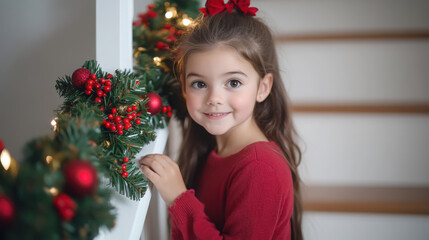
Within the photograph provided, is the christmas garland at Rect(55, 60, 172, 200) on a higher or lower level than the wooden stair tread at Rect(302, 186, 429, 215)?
higher

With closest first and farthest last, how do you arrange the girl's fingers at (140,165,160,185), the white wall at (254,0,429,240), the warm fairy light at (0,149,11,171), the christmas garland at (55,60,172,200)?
the warm fairy light at (0,149,11,171)
the christmas garland at (55,60,172,200)
the girl's fingers at (140,165,160,185)
the white wall at (254,0,429,240)

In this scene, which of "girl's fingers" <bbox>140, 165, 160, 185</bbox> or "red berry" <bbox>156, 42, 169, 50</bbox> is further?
"red berry" <bbox>156, 42, 169, 50</bbox>

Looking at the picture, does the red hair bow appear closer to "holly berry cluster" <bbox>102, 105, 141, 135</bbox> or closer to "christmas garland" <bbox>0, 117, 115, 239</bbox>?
"holly berry cluster" <bbox>102, 105, 141, 135</bbox>

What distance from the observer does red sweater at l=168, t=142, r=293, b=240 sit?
698 millimetres

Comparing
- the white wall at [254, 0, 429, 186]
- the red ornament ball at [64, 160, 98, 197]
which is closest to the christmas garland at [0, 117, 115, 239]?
the red ornament ball at [64, 160, 98, 197]

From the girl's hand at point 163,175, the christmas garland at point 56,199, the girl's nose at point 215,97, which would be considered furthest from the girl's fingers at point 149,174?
the christmas garland at point 56,199

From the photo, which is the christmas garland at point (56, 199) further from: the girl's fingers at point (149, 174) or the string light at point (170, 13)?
the string light at point (170, 13)

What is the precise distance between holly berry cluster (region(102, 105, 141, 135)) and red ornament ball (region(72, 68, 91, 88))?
82 mm

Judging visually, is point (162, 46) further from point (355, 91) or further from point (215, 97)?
point (355, 91)

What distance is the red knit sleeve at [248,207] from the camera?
70 centimetres

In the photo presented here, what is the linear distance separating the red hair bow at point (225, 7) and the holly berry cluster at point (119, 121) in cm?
38

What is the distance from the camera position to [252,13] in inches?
33.8

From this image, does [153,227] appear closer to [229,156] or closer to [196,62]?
[229,156]

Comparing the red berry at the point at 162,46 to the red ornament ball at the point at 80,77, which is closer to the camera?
the red ornament ball at the point at 80,77
